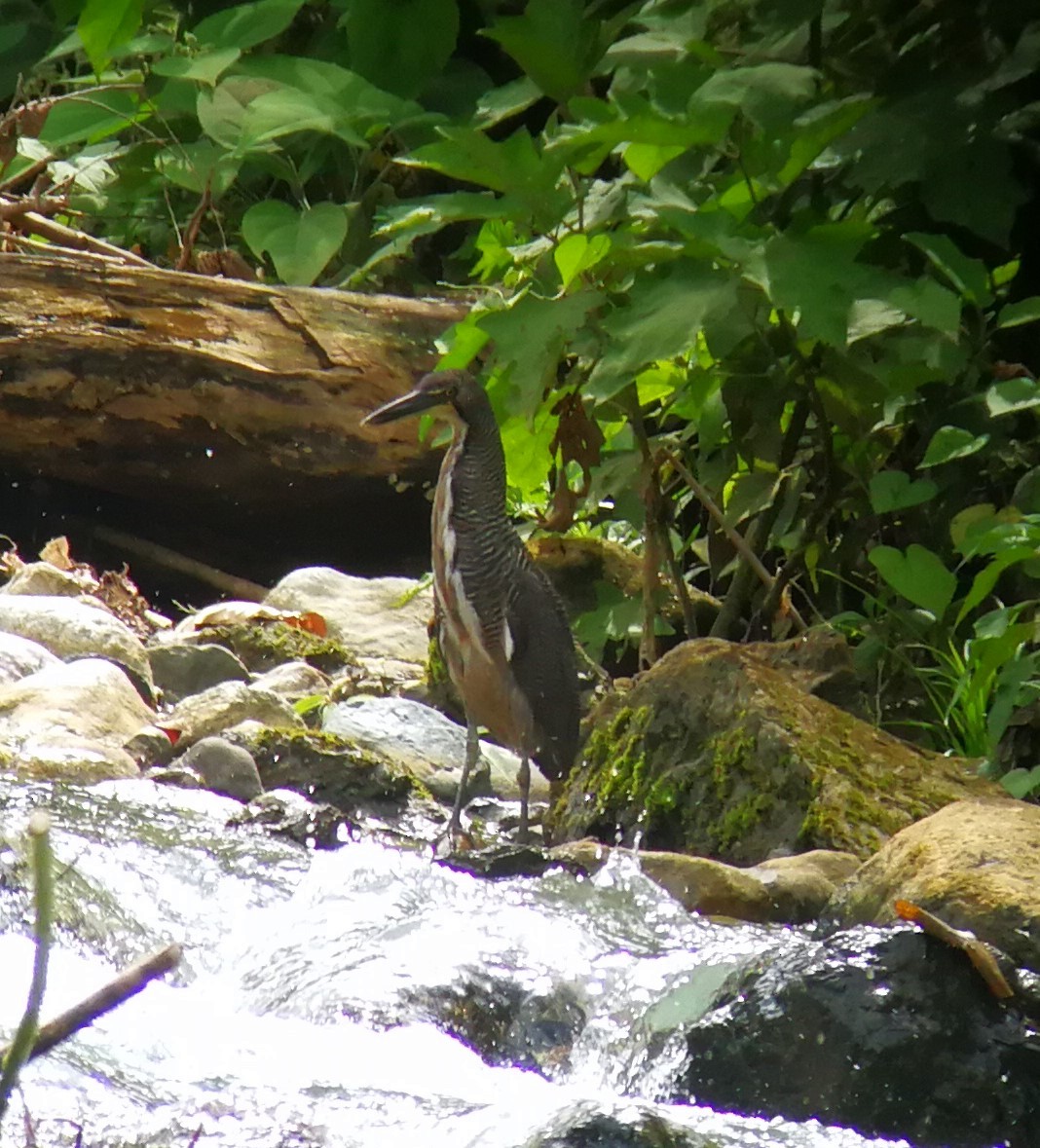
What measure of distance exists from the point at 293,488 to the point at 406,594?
2.79 feet

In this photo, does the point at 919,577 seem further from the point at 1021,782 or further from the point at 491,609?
the point at 491,609

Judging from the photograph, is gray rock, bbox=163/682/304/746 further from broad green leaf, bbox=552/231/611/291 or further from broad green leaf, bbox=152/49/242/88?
broad green leaf, bbox=152/49/242/88

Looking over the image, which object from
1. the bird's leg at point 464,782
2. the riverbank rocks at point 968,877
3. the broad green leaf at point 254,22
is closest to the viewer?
the riverbank rocks at point 968,877

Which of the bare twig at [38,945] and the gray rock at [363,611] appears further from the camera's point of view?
the gray rock at [363,611]

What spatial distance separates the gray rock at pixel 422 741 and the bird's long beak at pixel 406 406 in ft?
2.96

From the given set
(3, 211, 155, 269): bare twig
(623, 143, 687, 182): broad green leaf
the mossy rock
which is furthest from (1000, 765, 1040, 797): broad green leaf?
(3, 211, 155, 269): bare twig

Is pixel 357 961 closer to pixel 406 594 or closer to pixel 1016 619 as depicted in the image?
pixel 1016 619

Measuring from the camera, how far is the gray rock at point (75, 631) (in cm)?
487

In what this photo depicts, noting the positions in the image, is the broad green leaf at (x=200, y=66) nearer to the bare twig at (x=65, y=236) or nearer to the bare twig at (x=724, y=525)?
the bare twig at (x=65, y=236)

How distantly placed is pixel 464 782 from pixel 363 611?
6.21 ft

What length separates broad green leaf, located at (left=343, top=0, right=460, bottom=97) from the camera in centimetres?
698

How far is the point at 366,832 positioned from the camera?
390cm

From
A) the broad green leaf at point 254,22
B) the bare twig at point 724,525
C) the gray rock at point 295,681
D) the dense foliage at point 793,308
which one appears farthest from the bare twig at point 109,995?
the broad green leaf at point 254,22

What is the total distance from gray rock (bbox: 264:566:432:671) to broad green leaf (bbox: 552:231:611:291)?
1.84 meters
